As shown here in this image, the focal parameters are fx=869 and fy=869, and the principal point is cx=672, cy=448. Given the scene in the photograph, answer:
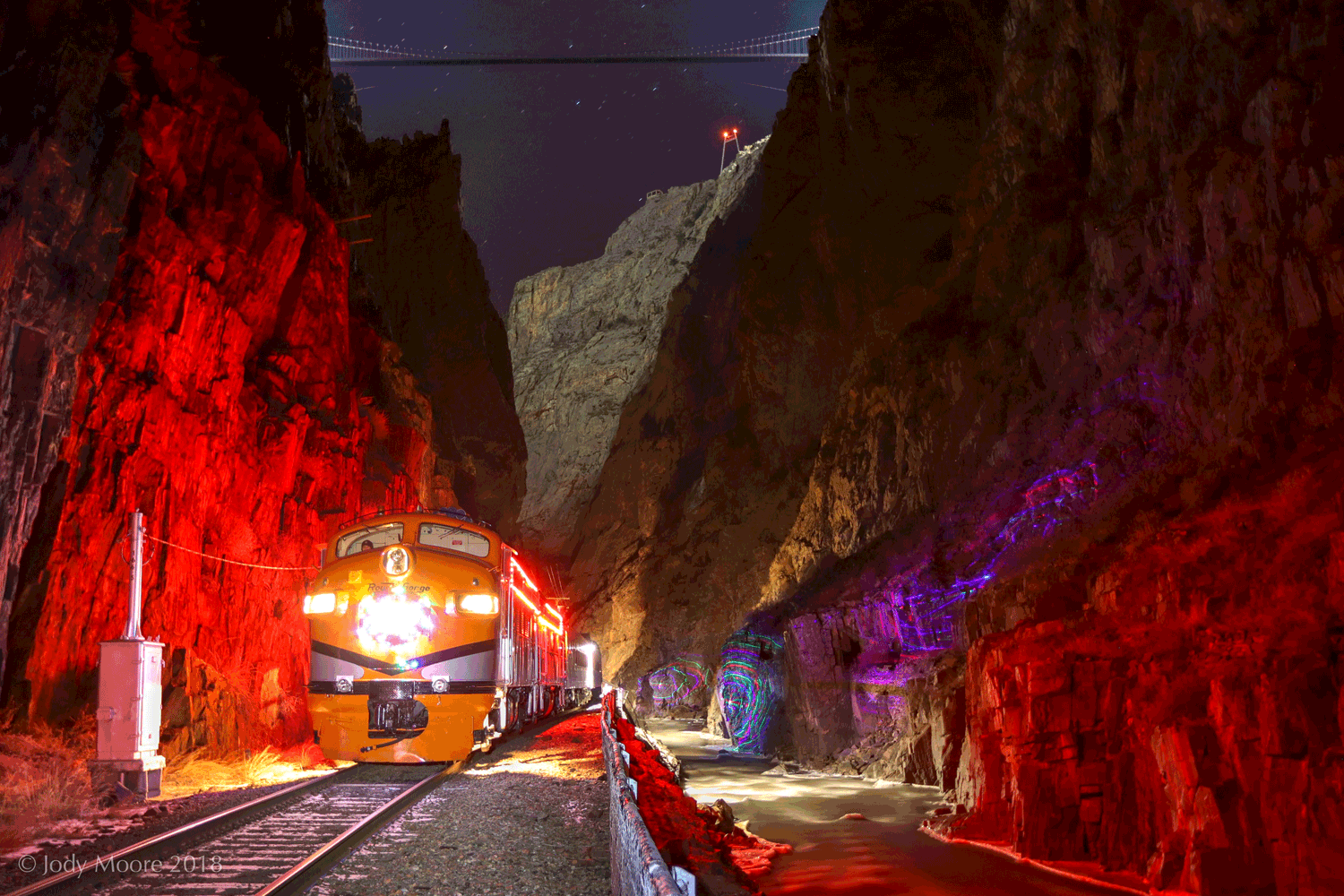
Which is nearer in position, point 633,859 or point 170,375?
point 633,859

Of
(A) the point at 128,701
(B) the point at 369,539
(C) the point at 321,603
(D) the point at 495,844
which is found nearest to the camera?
(D) the point at 495,844

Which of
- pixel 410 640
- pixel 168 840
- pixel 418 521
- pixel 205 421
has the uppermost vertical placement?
pixel 205 421

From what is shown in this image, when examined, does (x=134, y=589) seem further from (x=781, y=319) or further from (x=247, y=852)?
(x=781, y=319)

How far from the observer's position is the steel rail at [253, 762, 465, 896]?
6.25m

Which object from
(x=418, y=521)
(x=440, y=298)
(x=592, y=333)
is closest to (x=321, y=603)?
(x=418, y=521)

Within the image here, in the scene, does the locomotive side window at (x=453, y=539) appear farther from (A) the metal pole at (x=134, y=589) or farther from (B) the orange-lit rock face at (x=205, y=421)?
(B) the orange-lit rock face at (x=205, y=421)

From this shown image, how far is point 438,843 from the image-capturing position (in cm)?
786

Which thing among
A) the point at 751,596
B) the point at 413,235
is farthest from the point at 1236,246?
the point at 413,235

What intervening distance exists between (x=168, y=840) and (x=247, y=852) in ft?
2.58

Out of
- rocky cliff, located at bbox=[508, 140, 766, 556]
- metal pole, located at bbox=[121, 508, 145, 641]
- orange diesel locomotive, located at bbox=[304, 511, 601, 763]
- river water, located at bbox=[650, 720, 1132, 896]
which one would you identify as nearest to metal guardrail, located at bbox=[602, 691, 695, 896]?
river water, located at bbox=[650, 720, 1132, 896]

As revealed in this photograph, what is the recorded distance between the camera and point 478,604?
44.9 ft

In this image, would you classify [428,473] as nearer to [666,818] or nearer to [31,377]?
[31,377]

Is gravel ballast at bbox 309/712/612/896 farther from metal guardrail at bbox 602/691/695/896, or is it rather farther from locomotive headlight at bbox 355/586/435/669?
locomotive headlight at bbox 355/586/435/669

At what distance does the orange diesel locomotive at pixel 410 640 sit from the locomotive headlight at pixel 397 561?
2 centimetres
